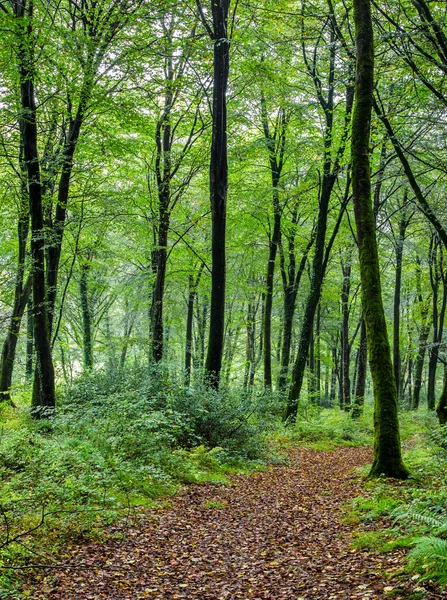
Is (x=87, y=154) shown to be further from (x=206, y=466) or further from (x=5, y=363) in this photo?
(x=206, y=466)

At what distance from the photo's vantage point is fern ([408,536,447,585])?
3.15 meters

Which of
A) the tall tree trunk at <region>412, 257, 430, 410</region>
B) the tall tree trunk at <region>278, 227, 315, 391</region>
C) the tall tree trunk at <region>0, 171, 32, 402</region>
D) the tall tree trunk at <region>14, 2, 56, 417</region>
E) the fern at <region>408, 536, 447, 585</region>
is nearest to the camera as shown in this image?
the fern at <region>408, 536, 447, 585</region>

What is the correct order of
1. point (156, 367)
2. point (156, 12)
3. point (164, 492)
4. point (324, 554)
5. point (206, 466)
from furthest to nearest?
point (156, 12) → point (156, 367) → point (206, 466) → point (164, 492) → point (324, 554)

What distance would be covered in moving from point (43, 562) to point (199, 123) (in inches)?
574

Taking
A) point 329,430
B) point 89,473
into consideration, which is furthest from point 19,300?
point 329,430

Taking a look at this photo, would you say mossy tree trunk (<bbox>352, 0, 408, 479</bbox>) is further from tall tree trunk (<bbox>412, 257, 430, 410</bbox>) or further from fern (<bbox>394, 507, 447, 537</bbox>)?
tall tree trunk (<bbox>412, 257, 430, 410</bbox>)

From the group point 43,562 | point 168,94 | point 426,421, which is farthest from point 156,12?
point 426,421

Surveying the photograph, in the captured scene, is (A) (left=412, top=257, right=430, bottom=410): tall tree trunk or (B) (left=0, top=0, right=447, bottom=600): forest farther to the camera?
(A) (left=412, top=257, right=430, bottom=410): tall tree trunk

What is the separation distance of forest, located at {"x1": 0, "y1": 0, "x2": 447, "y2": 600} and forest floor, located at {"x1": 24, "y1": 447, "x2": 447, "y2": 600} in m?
0.03

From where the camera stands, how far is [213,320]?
1158 cm

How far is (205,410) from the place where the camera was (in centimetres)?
936


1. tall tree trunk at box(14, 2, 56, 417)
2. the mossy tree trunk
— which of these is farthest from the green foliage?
tall tree trunk at box(14, 2, 56, 417)

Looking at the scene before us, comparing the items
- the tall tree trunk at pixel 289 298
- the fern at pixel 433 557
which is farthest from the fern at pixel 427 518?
the tall tree trunk at pixel 289 298

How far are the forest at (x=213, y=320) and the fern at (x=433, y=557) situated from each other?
3cm
